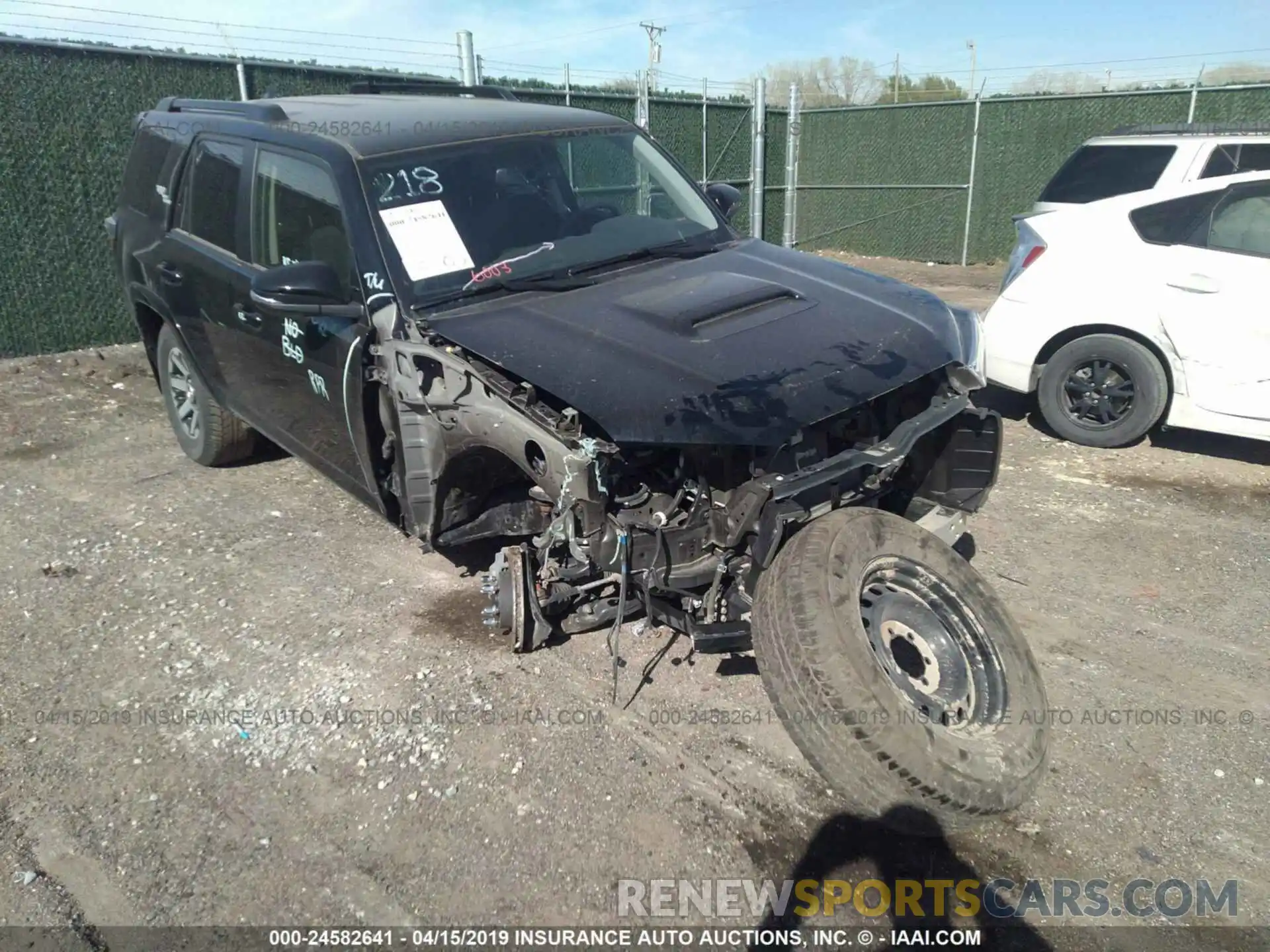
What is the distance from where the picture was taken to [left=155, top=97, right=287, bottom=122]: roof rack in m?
4.32

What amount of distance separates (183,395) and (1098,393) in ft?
18.6

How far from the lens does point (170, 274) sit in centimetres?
498

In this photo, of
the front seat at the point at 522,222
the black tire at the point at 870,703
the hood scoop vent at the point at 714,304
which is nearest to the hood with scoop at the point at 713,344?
the hood scoop vent at the point at 714,304

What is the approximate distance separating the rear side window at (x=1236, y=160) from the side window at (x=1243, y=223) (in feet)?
0.88

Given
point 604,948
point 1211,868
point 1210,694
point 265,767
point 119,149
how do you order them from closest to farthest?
point 604,948 → point 1211,868 → point 265,767 → point 1210,694 → point 119,149

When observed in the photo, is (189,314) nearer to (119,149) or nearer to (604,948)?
(604,948)

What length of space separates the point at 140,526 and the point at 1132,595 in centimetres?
494

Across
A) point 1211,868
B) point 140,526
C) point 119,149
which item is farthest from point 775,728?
point 119,149

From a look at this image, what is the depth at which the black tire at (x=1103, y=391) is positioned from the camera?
5637 millimetres

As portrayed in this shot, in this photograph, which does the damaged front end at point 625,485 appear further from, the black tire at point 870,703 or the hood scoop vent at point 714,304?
the hood scoop vent at point 714,304

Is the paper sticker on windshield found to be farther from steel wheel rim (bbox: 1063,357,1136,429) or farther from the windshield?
steel wheel rim (bbox: 1063,357,1136,429)

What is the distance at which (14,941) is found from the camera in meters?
2.51

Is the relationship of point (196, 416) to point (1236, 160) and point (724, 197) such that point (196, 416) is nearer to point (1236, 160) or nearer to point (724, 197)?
point (724, 197)

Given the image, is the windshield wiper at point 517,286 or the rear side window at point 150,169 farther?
the rear side window at point 150,169
